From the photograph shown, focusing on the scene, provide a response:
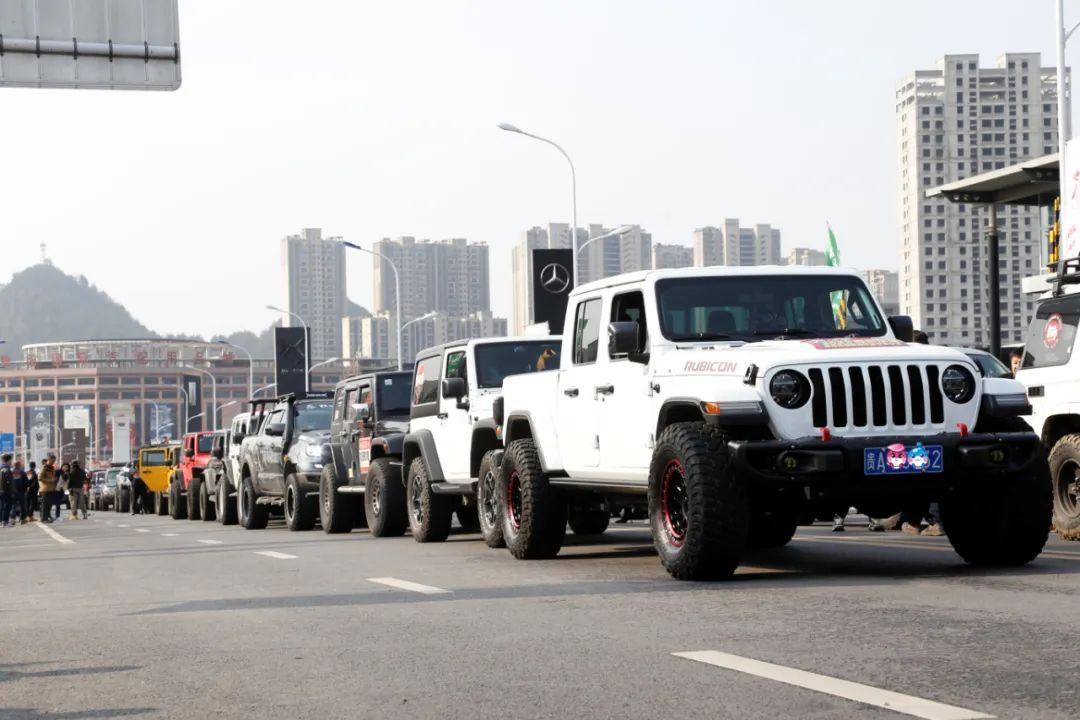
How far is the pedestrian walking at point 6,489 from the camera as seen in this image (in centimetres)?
3881

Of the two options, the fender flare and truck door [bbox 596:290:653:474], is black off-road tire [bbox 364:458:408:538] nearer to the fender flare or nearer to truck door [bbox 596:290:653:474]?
the fender flare

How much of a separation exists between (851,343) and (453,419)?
23.0ft

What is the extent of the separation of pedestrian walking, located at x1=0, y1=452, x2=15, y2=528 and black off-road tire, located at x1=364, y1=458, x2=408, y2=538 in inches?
839

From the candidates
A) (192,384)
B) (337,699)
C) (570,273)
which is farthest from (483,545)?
(192,384)

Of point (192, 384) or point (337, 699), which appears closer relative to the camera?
point (337, 699)

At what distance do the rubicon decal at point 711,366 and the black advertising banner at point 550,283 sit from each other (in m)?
23.1

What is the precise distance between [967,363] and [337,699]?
18.3ft

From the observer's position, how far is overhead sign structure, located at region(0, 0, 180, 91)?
1759 centimetres

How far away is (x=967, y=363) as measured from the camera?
10570 mm

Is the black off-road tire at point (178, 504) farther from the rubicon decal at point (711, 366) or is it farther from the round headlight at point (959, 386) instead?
the round headlight at point (959, 386)

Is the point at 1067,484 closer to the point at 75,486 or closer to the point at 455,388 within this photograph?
the point at 455,388

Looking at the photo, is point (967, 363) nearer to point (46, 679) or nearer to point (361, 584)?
point (361, 584)

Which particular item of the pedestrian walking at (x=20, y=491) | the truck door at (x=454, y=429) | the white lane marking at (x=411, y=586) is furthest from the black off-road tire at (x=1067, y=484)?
the pedestrian walking at (x=20, y=491)

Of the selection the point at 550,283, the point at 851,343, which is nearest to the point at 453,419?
the point at 851,343
